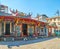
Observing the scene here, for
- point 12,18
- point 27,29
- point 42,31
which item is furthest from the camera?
point 42,31

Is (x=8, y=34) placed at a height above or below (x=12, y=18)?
below

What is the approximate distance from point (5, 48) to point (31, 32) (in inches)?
464

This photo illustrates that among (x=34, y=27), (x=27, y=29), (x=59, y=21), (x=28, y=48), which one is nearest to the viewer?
(x=28, y=48)

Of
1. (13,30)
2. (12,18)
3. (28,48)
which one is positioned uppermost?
(12,18)

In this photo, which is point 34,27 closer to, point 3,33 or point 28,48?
point 3,33

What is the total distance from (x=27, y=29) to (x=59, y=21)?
3606 cm

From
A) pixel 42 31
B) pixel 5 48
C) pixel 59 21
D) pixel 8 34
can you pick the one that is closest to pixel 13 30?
pixel 8 34

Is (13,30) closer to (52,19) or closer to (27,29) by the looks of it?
(27,29)

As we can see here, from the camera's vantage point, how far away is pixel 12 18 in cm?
2006

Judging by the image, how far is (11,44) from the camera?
1680 cm

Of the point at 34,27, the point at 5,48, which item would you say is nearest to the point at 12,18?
the point at 5,48

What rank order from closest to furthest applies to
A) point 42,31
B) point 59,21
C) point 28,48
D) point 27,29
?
point 28,48 → point 27,29 → point 42,31 → point 59,21

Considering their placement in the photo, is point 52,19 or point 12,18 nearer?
point 12,18

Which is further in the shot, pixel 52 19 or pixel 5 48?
pixel 52 19
